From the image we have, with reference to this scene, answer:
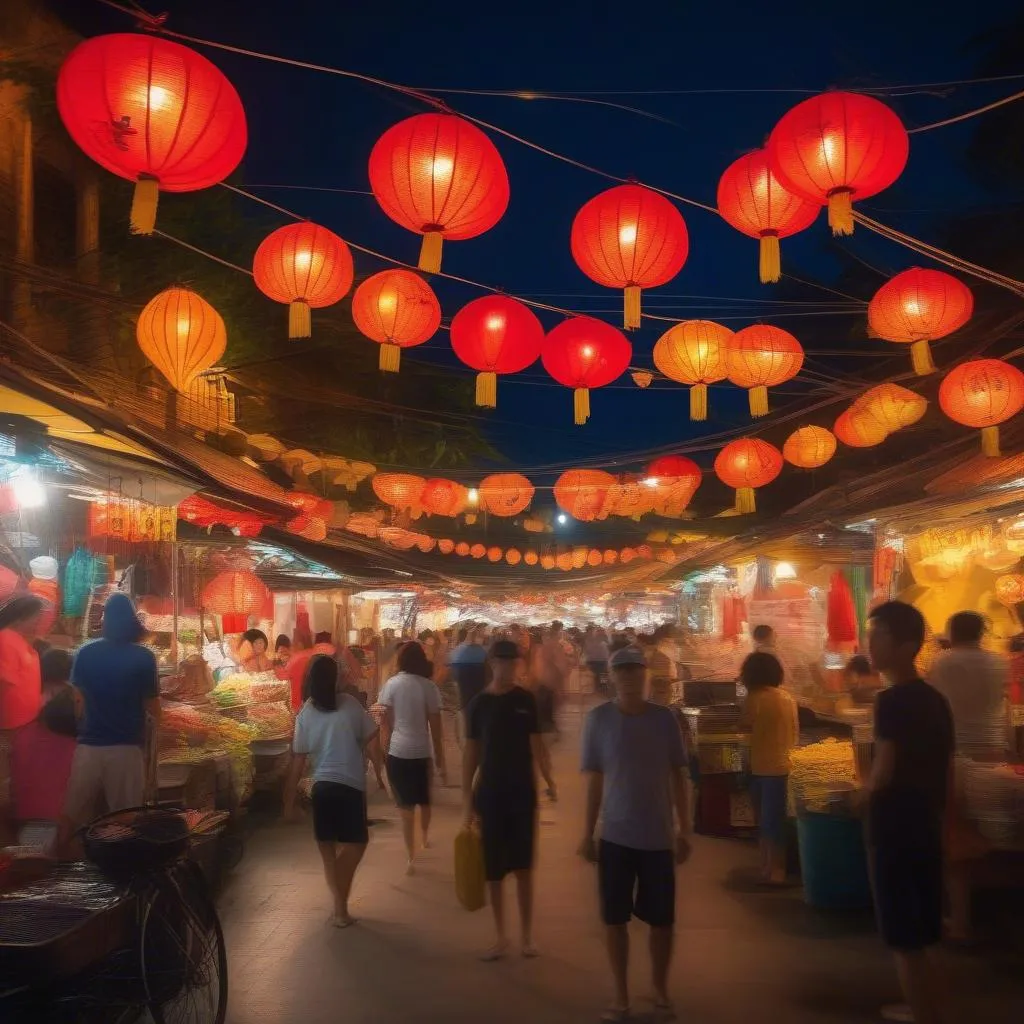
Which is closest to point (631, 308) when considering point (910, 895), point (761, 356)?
point (761, 356)

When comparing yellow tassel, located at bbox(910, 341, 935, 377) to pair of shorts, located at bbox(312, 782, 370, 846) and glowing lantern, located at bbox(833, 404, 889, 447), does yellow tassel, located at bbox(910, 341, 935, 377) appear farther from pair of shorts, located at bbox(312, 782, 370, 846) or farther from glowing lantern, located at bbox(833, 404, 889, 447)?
pair of shorts, located at bbox(312, 782, 370, 846)

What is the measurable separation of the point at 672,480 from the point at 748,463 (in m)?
2.48

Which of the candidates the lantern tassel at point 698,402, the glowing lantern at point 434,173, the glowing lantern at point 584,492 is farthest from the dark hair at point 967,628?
the glowing lantern at point 584,492

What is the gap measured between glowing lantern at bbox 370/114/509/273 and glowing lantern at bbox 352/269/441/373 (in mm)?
1596

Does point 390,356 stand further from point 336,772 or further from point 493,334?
point 336,772

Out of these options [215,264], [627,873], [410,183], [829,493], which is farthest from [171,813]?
[215,264]

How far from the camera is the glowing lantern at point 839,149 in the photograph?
204 inches

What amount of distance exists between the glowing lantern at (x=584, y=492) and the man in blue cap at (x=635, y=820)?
8524mm

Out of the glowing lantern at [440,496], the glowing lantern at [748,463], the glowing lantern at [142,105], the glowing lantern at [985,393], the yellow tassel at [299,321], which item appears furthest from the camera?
the glowing lantern at [440,496]

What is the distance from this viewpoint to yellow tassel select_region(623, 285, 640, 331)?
642 centimetres

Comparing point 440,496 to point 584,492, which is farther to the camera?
point 440,496

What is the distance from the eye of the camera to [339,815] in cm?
622

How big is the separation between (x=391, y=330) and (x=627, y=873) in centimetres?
449

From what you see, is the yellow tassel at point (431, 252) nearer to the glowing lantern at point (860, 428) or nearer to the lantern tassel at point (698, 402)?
the lantern tassel at point (698, 402)
